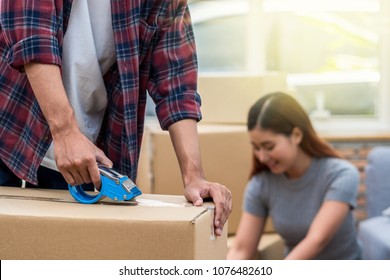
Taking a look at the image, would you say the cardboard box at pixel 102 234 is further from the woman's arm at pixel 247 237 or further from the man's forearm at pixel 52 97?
the woman's arm at pixel 247 237

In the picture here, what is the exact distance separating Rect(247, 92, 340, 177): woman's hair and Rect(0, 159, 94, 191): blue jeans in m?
1.48

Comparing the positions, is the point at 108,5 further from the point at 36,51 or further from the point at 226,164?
the point at 226,164

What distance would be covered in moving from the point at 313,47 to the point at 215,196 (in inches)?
115

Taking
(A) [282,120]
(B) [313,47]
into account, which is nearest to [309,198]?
(A) [282,120]

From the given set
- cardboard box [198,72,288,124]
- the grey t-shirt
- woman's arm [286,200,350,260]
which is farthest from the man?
cardboard box [198,72,288,124]

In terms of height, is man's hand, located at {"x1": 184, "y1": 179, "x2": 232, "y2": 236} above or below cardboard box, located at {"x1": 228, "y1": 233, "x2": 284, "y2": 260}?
above

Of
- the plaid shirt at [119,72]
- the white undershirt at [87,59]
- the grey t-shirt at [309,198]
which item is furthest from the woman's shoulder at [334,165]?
the white undershirt at [87,59]

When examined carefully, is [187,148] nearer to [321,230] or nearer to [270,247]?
[321,230]

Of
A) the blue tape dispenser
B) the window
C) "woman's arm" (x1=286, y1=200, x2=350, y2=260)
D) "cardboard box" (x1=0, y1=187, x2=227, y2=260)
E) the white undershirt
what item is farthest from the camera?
the window

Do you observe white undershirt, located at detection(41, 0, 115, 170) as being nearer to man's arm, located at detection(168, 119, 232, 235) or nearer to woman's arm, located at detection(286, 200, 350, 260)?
man's arm, located at detection(168, 119, 232, 235)

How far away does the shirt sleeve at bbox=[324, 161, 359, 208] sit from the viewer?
2758 mm

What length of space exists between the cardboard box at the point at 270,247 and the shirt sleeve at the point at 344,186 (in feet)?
1.05

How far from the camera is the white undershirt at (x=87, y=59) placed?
1.33 meters

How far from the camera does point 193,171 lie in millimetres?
1391
